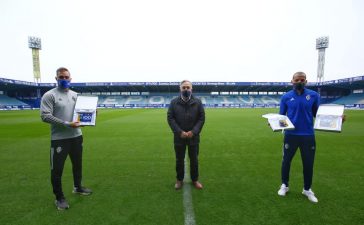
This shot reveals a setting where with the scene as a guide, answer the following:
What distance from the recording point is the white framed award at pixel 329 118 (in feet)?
10.6

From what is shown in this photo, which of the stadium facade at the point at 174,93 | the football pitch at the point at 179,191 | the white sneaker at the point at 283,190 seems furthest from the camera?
the stadium facade at the point at 174,93

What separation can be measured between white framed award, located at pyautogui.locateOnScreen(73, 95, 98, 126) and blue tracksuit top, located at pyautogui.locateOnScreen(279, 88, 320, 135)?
351 centimetres

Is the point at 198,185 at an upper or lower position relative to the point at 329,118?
lower

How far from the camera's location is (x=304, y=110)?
3.61 meters

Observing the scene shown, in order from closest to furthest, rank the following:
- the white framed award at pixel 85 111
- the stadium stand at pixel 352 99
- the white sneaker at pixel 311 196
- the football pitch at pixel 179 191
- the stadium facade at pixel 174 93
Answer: the football pitch at pixel 179 191, the white framed award at pixel 85 111, the white sneaker at pixel 311 196, the stadium stand at pixel 352 99, the stadium facade at pixel 174 93

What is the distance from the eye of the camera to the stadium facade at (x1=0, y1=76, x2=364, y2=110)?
47719 mm

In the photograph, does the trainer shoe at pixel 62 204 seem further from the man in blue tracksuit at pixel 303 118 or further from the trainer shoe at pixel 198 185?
the man in blue tracksuit at pixel 303 118

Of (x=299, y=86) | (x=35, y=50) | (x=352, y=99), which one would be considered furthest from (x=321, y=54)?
(x=35, y=50)

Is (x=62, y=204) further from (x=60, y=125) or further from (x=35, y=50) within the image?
(x=35, y=50)

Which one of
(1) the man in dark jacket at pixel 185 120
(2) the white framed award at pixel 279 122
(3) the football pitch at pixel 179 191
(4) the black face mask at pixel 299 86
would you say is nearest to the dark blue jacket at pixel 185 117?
(1) the man in dark jacket at pixel 185 120

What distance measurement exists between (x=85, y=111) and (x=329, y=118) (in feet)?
13.2

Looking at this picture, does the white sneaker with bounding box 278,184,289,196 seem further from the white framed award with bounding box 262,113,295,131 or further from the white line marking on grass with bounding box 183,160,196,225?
the white line marking on grass with bounding box 183,160,196,225

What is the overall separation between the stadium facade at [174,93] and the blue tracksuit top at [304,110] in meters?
44.9

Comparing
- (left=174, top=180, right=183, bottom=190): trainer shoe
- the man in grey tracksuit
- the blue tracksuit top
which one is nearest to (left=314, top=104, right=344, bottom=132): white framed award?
the blue tracksuit top
